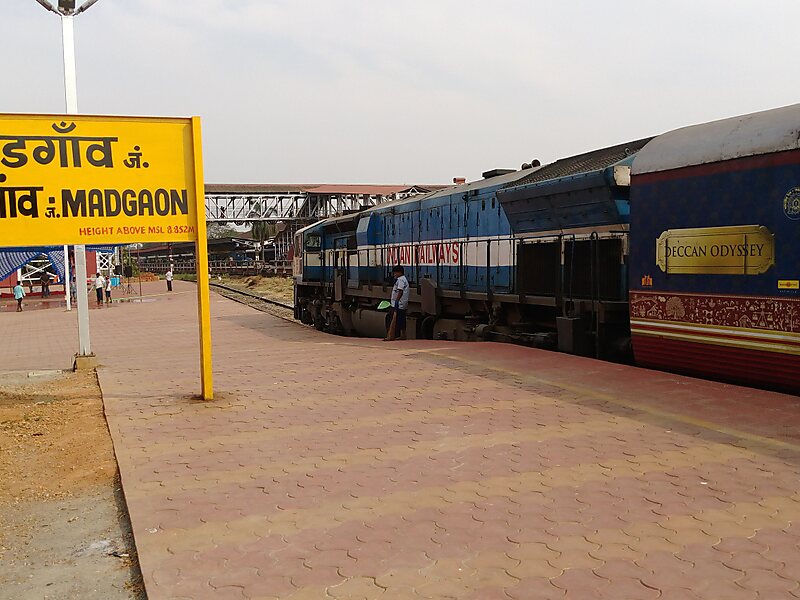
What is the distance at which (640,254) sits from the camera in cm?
835

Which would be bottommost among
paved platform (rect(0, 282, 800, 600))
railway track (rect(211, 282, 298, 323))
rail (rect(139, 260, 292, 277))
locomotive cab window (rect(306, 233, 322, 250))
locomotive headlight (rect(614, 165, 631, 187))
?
railway track (rect(211, 282, 298, 323))

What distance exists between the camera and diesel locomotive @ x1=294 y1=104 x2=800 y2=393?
268 inches

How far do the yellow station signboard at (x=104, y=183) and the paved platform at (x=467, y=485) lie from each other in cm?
195

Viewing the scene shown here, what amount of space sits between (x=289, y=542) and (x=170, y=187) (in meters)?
5.46

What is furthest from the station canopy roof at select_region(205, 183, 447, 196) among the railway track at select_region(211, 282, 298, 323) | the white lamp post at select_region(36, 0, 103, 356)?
the white lamp post at select_region(36, 0, 103, 356)

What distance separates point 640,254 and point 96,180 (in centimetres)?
657

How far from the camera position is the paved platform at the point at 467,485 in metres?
3.60

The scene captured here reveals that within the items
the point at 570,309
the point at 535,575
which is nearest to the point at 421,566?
the point at 535,575

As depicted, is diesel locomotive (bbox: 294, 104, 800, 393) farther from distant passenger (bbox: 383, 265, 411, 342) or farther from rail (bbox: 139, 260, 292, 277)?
rail (bbox: 139, 260, 292, 277)

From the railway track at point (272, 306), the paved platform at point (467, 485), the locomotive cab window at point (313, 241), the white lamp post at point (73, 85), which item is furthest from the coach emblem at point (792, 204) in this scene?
the railway track at point (272, 306)

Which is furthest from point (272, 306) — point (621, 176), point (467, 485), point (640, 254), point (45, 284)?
point (467, 485)

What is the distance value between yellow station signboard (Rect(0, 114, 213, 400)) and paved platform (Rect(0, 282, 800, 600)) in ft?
6.40

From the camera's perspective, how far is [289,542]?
408cm

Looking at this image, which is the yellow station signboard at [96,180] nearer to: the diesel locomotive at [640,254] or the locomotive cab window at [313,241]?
the diesel locomotive at [640,254]
